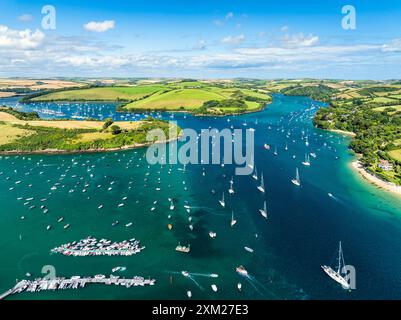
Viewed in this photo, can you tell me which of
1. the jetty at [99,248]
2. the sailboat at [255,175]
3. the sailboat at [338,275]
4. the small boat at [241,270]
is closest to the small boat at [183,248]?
the jetty at [99,248]

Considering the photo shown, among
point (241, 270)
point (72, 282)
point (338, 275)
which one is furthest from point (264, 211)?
point (72, 282)

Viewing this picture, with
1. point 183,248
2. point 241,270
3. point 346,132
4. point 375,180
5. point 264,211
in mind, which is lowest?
point 241,270

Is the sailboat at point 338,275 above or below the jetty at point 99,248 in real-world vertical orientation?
below

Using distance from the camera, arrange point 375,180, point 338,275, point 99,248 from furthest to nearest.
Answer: point 375,180
point 99,248
point 338,275

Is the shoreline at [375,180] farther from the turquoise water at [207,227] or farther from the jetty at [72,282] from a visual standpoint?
the jetty at [72,282]

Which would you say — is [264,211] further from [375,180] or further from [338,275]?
[375,180]

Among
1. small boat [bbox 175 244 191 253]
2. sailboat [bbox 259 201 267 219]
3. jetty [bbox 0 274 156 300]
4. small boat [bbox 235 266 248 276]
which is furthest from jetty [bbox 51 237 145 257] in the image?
sailboat [bbox 259 201 267 219]

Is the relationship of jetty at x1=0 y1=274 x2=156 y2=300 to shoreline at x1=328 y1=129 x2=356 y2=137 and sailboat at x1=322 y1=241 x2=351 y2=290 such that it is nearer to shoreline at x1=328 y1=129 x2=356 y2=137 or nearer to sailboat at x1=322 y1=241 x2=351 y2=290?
sailboat at x1=322 y1=241 x2=351 y2=290
